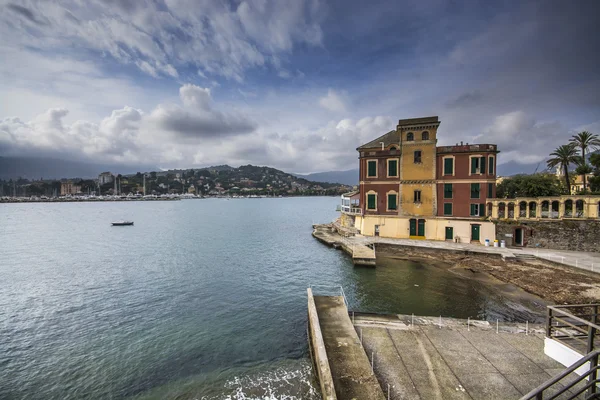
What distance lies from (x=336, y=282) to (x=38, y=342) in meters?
17.2

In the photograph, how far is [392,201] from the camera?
3275cm

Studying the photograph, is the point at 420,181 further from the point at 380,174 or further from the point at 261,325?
the point at 261,325

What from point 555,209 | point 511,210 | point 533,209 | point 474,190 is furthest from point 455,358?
point 533,209

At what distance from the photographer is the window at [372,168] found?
109 ft

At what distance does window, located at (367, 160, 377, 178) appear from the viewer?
33156mm

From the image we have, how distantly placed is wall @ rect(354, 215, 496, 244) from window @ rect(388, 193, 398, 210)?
1.26 m

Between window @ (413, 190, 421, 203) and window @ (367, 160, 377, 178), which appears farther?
window @ (367, 160, 377, 178)

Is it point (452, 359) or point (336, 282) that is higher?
point (452, 359)

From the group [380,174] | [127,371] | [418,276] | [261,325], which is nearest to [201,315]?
[261,325]

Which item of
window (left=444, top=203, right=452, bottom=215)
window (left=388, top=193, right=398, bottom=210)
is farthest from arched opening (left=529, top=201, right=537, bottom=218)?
window (left=388, top=193, right=398, bottom=210)

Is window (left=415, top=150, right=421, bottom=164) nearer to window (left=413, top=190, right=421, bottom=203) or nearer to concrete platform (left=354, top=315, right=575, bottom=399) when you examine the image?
window (left=413, top=190, right=421, bottom=203)

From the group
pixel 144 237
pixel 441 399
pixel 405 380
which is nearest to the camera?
pixel 441 399

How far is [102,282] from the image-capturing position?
22.5 m

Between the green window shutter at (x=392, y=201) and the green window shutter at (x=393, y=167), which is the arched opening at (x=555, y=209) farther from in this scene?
the green window shutter at (x=393, y=167)
